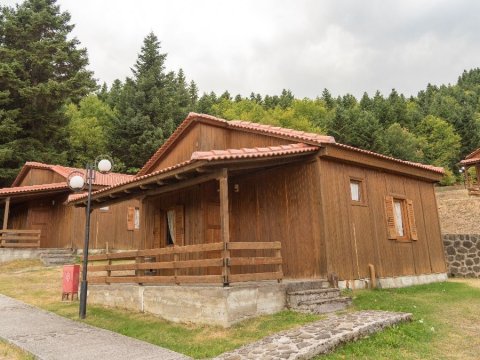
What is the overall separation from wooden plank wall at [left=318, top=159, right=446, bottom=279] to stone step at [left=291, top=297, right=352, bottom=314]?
93 cm

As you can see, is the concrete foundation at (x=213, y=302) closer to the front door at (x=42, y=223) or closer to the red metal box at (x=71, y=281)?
the red metal box at (x=71, y=281)

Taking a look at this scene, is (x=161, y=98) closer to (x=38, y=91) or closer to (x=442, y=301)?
(x=38, y=91)

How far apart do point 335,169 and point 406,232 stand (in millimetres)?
3952

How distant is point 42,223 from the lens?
911 inches

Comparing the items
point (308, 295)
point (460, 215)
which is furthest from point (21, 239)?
point (460, 215)

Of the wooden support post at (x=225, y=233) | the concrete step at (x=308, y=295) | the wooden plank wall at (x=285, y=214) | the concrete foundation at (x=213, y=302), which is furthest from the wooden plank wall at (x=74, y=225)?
the concrete step at (x=308, y=295)

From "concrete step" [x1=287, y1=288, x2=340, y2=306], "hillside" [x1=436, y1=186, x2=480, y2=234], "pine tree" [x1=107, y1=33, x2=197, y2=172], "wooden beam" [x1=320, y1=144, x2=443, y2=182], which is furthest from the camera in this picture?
"pine tree" [x1=107, y1=33, x2=197, y2=172]

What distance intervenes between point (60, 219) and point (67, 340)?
16426 mm

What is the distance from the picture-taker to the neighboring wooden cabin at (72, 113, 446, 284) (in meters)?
9.14

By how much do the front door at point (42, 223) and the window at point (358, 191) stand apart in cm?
1788

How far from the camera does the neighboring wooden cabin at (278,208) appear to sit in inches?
360

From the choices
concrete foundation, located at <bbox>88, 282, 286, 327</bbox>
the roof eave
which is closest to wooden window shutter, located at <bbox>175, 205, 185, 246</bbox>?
the roof eave

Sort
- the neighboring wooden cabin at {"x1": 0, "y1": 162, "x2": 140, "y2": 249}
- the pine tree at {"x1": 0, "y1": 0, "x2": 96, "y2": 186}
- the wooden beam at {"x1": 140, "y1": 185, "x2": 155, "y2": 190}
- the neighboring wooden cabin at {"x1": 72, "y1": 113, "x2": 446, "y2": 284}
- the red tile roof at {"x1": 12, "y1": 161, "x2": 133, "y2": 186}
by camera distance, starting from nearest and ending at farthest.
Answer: the neighboring wooden cabin at {"x1": 72, "y1": 113, "x2": 446, "y2": 284} < the wooden beam at {"x1": 140, "y1": 185, "x2": 155, "y2": 190} < the neighboring wooden cabin at {"x1": 0, "y1": 162, "x2": 140, "y2": 249} < the red tile roof at {"x1": 12, "y1": 161, "x2": 133, "y2": 186} < the pine tree at {"x1": 0, "y1": 0, "x2": 96, "y2": 186}

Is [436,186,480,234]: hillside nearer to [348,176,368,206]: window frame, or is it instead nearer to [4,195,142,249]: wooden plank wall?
[348,176,368,206]: window frame
